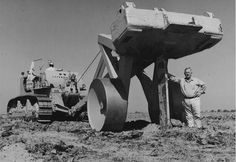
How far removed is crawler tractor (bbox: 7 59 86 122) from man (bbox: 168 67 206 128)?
4.36 m

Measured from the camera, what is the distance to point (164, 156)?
504 cm

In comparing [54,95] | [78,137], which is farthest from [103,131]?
[54,95]

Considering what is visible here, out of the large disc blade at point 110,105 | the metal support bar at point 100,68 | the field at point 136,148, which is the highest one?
the metal support bar at point 100,68

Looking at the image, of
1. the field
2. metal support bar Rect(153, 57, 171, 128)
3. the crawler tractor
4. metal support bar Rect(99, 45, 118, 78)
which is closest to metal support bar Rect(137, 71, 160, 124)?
metal support bar Rect(153, 57, 171, 128)

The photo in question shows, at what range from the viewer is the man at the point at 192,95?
7.89 m

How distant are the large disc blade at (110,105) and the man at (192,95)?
135cm

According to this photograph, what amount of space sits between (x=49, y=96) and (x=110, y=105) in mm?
5813

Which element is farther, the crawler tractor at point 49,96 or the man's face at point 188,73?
the crawler tractor at point 49,96

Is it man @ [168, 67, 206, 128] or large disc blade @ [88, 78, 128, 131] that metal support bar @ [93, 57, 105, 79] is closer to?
large disc blade @ [88, 78, 128, 131]

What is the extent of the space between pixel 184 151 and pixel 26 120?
31.0 ft

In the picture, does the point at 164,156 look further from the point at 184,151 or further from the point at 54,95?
the point at 54,95

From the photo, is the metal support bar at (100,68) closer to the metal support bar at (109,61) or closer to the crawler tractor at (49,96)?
the metal support bar at (109,61)

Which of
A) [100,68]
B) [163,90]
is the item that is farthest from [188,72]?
[100,68]

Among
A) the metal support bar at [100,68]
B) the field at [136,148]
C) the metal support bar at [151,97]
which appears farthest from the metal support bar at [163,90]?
the metal support bar at [100,68]
